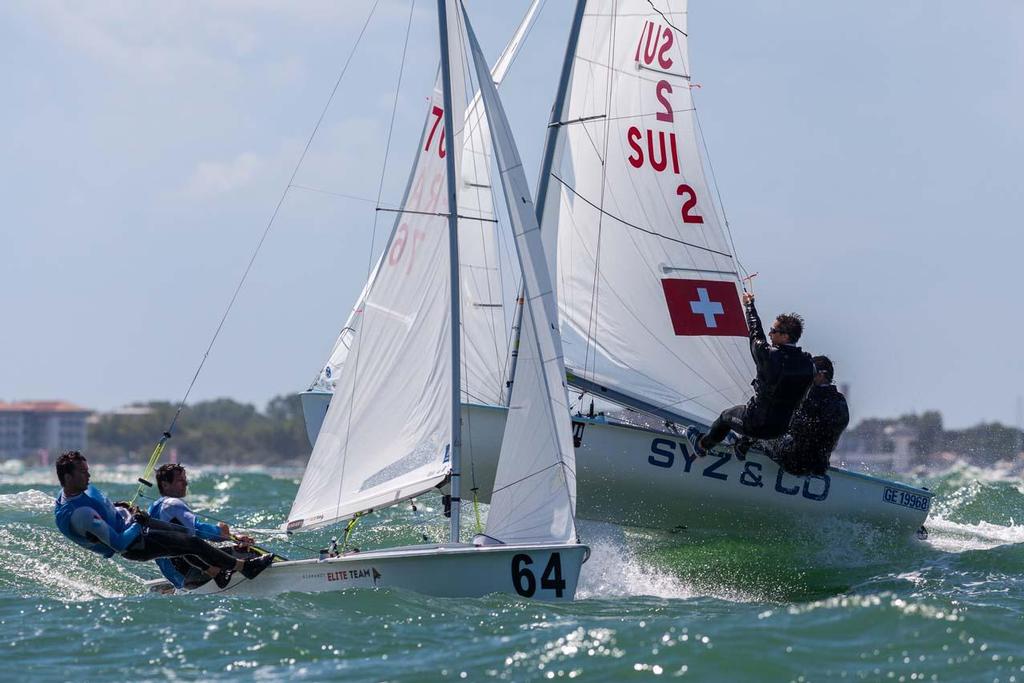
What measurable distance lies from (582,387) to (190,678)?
17.8 feet

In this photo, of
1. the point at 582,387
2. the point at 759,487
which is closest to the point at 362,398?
the point at 582,387

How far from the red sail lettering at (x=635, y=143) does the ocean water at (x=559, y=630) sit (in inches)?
128

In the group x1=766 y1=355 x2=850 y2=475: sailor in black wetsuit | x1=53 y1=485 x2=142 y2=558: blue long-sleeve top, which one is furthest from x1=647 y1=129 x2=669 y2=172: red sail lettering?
x1=53 y1=485 x2=142 y2=558: blue long-sleeve top

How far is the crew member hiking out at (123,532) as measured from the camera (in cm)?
925

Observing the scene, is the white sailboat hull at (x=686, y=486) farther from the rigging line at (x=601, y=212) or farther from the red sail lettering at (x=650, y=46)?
the red sail lettering at (x=650, y=46)

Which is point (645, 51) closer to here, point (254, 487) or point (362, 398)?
point (362, 398)

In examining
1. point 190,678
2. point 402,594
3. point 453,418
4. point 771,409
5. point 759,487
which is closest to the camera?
point 190,678

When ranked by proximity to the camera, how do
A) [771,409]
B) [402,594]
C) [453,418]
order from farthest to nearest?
[771,409], [453,418], [402,594]

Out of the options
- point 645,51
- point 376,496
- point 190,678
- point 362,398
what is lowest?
point 190,678

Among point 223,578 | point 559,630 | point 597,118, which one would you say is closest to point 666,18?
point 597,118

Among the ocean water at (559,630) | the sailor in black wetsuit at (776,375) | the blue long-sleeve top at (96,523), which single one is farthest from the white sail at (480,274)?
the blue long-sleeve top at (96,523)

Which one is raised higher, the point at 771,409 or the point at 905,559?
the point at 771,409

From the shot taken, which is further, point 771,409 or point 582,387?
point 582,387

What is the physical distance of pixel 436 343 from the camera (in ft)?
32.1
